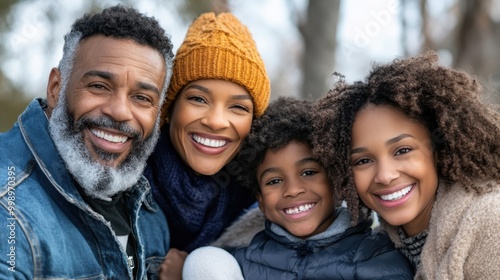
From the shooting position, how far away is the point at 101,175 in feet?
9.30

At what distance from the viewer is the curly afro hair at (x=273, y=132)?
3361mm

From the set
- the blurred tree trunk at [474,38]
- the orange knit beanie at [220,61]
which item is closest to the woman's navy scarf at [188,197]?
the orange knit beanie at [220,61]

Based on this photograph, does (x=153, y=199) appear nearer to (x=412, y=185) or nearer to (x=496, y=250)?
(x=412, y=185)

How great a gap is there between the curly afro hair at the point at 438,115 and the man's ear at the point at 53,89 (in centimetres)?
151

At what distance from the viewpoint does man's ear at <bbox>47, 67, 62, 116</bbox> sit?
3.01 m

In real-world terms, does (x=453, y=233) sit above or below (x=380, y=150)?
below

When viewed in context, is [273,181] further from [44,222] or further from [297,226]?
[44,222]

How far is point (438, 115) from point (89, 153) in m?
1.88

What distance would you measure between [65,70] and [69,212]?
794mm

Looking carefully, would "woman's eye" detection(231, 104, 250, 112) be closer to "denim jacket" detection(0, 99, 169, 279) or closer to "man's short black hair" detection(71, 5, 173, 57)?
"man's short black hair" detection(71, 5, 173, 57)

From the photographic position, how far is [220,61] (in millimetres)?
3406

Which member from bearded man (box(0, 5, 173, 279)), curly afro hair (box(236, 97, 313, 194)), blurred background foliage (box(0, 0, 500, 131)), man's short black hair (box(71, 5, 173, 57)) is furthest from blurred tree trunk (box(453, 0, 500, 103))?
bearded man (box(0, 5, 173, 279))

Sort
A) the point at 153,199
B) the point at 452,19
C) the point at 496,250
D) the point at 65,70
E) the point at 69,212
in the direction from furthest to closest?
the point at 452,19, the point at 153,199, the point at 65,70, the point at 69,212, the point at 496,250

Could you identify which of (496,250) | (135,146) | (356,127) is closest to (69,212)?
(135,146)
